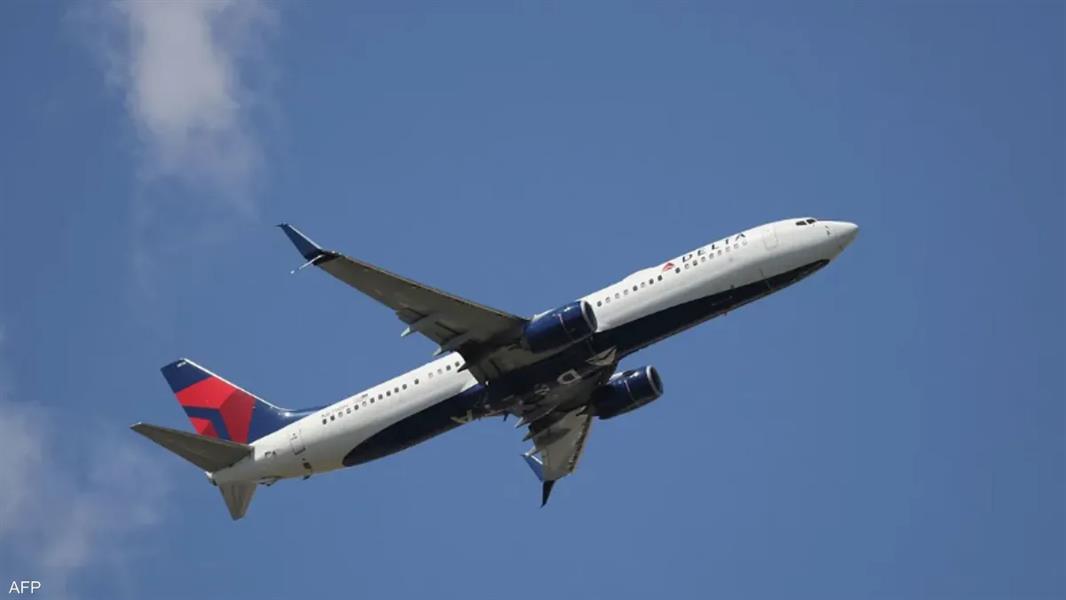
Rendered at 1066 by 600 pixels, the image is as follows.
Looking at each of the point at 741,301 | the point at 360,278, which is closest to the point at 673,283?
the point at 741,301

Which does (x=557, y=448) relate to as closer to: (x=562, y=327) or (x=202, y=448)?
(x=562, y=327)

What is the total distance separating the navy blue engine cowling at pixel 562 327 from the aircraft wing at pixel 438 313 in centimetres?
101

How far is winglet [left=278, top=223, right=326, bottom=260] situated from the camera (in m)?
52.5

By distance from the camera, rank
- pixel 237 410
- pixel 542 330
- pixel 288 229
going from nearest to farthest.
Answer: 1. pixel 288 229
2. pixel 542 330
3. pixel 237 410

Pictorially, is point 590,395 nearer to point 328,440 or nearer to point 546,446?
point 546,446

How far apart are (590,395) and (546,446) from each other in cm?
531

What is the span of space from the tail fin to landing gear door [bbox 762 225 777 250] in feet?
66.1

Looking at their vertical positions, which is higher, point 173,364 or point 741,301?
point 173,364

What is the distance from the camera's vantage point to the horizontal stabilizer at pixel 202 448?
202ft

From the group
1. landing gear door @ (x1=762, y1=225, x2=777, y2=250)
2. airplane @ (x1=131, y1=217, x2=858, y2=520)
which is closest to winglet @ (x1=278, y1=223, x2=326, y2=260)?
airplane @ (x1=131, y1=217, x2=858, y2=520)

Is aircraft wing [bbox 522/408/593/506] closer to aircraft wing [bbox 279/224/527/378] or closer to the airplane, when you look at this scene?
the airplane

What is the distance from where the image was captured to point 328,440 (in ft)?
206

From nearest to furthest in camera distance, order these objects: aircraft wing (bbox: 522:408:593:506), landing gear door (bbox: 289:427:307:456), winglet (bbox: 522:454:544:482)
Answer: landing gear door (bbox: 289:427:307:456) < aircraft wing (bbox: 522:408:593:506) < winglet (bbox: 522:454:544:482)

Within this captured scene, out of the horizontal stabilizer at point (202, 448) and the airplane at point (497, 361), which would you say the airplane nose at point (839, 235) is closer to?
the airplane at point (497, 361)
